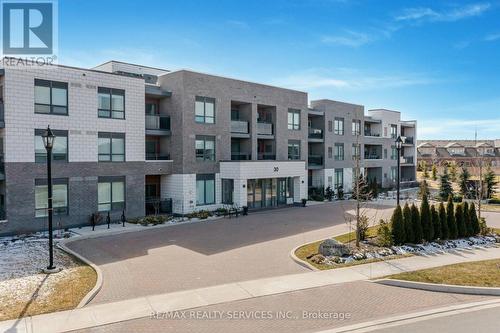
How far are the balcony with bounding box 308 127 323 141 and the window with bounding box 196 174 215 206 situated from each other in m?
14.8

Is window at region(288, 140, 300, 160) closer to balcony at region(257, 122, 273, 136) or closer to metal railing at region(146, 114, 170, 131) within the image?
balcony at region(257, 122, 273, 136)

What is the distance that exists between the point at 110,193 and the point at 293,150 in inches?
694

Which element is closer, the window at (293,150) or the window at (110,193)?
the window at (110,193)

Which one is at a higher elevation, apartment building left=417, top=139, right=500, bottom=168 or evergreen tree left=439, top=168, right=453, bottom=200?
apartment building left=417, top=139, right=500, bottom=168

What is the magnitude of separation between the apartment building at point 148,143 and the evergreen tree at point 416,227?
4.78 m

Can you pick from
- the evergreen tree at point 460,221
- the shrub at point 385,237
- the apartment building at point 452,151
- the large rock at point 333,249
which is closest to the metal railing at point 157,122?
the large rock at point 333,249

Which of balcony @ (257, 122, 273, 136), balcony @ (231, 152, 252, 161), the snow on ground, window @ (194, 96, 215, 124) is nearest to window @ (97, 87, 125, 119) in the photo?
window @ (194, 96, 215, 124)

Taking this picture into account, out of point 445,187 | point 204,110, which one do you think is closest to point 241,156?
point 204,110

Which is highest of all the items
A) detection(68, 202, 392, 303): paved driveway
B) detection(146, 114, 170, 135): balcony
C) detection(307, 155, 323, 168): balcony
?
detection(146, 114, 170, 135): balcony

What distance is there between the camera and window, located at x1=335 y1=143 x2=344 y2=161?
43062mm

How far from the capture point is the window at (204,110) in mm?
28609

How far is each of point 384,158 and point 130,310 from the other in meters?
45.6

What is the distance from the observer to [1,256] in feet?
52.7

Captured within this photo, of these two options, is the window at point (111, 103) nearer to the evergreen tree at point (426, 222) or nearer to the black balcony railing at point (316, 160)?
the evergreen tree at point (426, 222)
